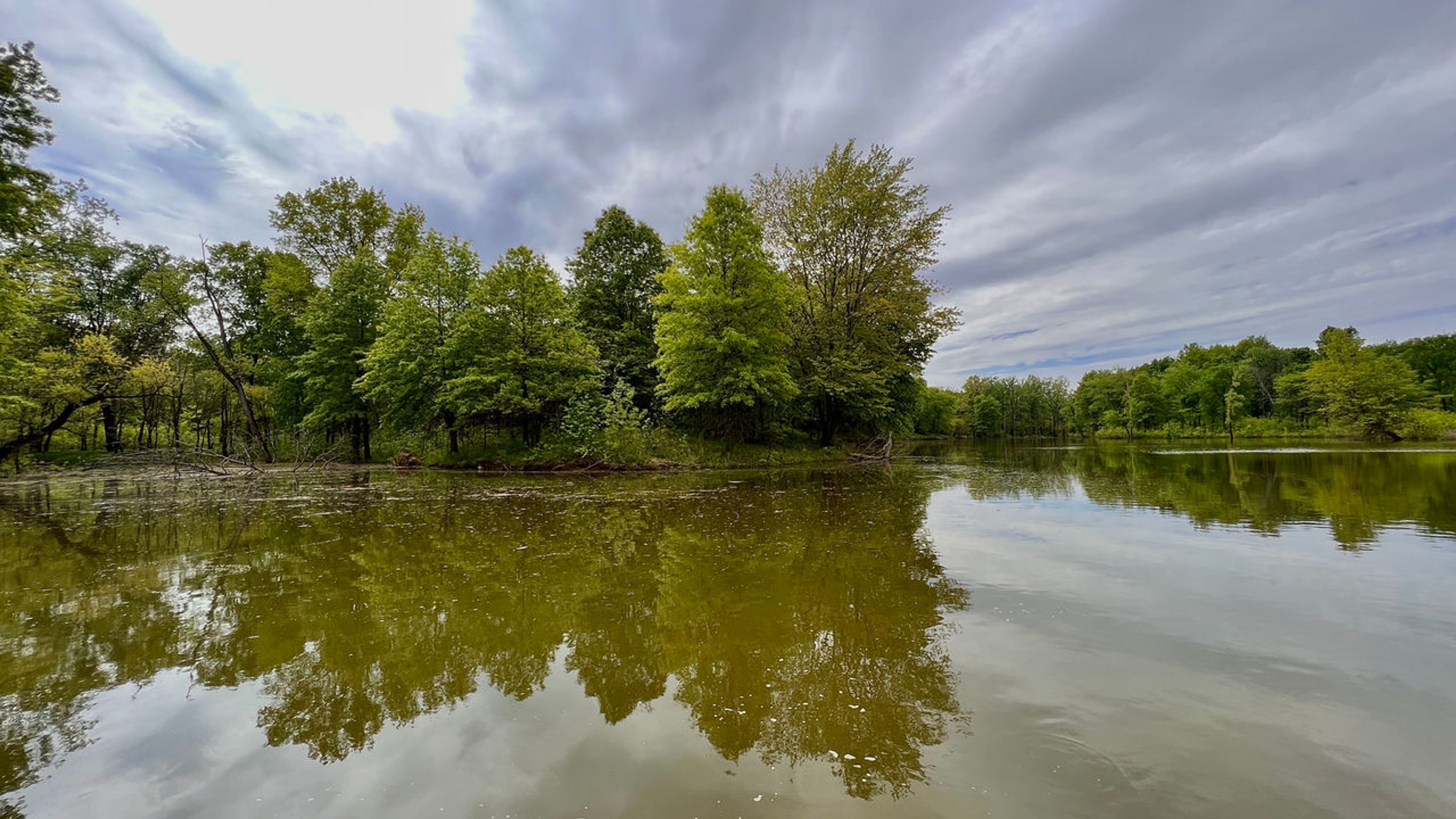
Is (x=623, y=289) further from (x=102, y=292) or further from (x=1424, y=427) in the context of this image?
(x=1424, y=427)

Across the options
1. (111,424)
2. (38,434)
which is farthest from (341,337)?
(111,424)

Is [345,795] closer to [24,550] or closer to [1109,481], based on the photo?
[24,550]

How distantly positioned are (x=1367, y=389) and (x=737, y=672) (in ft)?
180

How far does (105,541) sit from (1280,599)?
1533cm

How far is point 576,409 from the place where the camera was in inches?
870

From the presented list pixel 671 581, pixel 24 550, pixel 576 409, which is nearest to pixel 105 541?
pixel 24 550

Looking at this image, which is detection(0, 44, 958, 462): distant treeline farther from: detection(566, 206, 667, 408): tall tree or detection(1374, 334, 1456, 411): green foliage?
detection(1374, 334, 1456, 411): green foliage

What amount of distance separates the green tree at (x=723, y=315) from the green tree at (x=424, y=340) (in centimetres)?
897

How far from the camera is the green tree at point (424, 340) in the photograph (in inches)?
854

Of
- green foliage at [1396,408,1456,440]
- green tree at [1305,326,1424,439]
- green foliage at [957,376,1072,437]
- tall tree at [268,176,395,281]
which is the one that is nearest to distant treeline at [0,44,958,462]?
tall tree at [268,176,395,281]

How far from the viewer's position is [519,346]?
21984mm

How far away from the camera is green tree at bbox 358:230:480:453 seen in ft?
71.2

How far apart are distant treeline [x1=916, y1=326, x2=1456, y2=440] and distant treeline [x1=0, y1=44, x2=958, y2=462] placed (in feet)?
44.4

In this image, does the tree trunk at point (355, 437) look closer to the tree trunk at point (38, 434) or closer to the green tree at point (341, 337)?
the green tree at point (341, 337)
